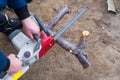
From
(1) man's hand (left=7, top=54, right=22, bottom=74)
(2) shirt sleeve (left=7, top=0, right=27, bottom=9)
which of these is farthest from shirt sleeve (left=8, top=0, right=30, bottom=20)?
(1) man's hand (left=7, top=54, right=22, bottom=74)

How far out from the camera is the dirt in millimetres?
2348

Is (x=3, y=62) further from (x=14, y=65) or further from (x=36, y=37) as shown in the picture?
(x=36, y=37)

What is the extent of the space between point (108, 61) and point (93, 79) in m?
0.22

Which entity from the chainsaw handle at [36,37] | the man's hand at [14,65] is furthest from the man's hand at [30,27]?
the man's hand at [14,65]

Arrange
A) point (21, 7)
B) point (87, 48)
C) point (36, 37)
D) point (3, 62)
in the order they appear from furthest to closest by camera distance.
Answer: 1. point (87, 48)
2. point (21, 7)
3. point (36, 37)
4. point (3, 62)

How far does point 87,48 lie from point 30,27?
0.74m

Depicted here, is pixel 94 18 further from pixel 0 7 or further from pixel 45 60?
pixel 0 7

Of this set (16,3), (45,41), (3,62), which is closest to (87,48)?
(45,41)

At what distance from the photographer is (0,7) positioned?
1.92 metres

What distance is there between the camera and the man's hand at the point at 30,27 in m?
1.90

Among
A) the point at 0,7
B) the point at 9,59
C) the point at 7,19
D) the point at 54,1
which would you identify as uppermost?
the point at 0,7

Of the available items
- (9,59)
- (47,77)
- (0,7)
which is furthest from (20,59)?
(47,77)

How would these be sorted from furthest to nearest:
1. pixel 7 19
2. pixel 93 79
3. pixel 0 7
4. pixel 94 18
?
pixel 94 18, pixel 7 19, pixel 93 79, pixel 0 7

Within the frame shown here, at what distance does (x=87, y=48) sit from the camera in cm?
251
